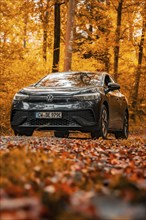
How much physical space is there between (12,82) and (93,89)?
9.04 m

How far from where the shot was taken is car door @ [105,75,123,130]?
11.8 meters

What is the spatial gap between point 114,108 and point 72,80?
1.32 m

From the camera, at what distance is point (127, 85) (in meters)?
28.9

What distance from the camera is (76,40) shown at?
2780 cm

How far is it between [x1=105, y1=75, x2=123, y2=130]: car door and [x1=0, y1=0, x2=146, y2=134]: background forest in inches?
219

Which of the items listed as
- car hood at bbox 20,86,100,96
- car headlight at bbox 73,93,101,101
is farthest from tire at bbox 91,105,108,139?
car hood at bbox 20,86,100,96

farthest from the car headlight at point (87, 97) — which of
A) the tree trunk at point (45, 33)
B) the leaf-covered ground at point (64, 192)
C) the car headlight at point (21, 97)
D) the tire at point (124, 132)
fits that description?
the tree trunk at point (45, 33)

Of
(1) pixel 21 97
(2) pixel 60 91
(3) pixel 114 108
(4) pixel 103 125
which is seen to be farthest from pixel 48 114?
(3) pixel 114 108

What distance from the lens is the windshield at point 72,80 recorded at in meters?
11.4

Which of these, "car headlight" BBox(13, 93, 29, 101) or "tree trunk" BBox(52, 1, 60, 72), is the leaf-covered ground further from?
"tree trunk" BBox(52, 1, 60, 72)

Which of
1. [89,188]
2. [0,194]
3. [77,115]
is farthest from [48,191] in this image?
[77,115]

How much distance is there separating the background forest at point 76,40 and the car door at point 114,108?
18.3ft

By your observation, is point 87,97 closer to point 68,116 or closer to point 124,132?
point 68,116

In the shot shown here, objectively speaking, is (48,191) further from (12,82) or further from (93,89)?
(12,82)
